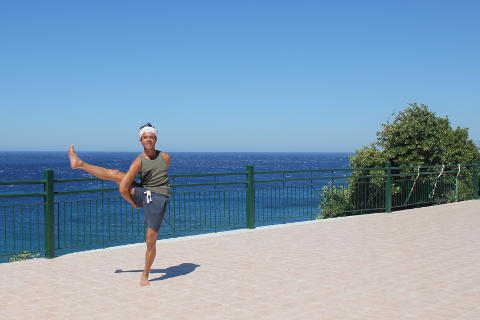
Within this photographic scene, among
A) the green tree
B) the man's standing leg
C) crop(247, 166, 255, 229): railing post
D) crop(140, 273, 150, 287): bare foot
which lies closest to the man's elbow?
the man's standing leg

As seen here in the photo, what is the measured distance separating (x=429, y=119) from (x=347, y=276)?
54.5ft

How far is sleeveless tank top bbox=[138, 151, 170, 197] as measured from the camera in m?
6.64

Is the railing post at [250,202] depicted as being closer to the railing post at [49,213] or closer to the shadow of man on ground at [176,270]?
the shadow of man on ground at [176,270]

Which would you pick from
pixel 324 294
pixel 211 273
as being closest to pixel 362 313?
pixel 324 294

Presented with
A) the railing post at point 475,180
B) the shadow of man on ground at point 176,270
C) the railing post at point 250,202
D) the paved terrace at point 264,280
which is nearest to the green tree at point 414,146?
the railing post at point 475,180

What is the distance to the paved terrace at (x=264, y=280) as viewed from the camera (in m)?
5.41

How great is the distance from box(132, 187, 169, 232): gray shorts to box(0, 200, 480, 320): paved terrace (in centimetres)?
84

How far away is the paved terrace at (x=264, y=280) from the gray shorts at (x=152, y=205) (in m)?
0.84

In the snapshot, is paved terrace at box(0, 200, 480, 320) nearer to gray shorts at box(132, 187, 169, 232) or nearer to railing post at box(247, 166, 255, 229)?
railing post at box(247, 166, 255, 229)

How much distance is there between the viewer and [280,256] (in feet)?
27.5

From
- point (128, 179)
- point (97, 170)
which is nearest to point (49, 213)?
point (97, 170)

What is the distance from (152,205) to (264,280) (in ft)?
6.05

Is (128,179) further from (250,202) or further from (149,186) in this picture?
(250,202)

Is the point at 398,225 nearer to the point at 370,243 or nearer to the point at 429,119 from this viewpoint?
Answer: the point at 370,243
